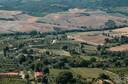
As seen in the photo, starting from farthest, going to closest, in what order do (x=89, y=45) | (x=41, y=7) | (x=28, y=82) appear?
(x=41, y=7) < (x=89, y=45) < (x=28, y=82)

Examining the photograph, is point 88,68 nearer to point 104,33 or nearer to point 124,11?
point 104,33

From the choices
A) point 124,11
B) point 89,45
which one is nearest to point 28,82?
→ point 89,45

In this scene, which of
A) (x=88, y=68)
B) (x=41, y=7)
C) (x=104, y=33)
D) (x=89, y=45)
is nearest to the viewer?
(x=88, y=68)

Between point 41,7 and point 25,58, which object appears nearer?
point 25,58

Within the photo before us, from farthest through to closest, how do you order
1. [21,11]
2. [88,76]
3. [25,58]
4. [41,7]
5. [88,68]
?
[41,7]
[21,11]
[25,58]
[88,68]
[88,76]

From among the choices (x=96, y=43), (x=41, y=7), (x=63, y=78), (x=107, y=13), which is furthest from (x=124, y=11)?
(x=63, y=78)

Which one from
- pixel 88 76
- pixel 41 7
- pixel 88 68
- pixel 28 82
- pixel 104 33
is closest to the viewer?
pixel 28 82

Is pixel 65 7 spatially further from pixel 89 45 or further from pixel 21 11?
pixel 89 45
